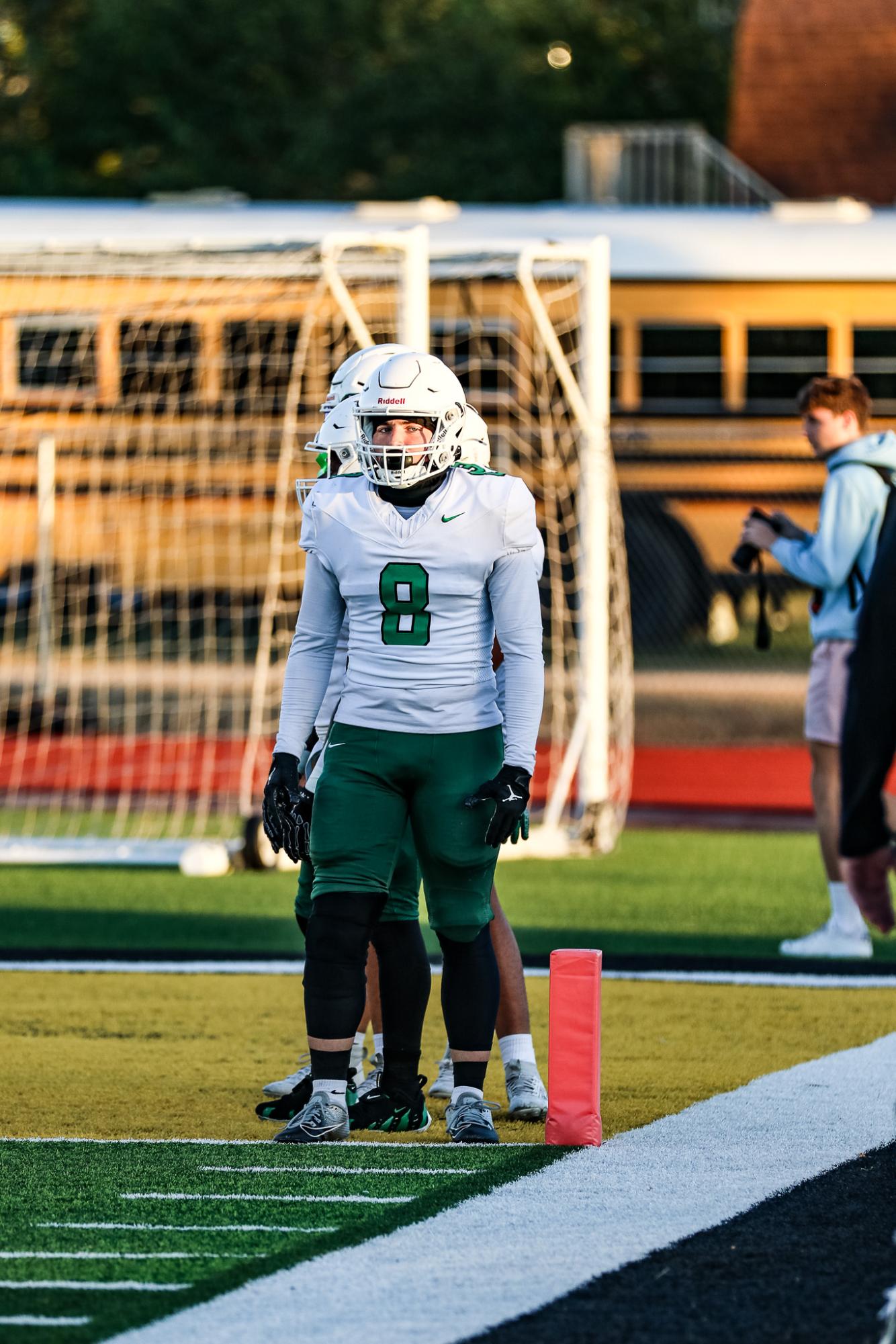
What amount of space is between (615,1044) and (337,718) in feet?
6.32

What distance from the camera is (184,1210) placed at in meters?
4.93

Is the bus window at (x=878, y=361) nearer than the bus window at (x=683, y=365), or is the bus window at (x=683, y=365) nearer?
the bus window at (x=878, y=361)

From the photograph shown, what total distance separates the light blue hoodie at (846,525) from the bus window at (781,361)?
1380 cm

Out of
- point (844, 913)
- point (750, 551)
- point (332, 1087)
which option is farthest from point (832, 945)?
point (332, 1087)

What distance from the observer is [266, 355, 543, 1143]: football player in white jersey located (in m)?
5.71

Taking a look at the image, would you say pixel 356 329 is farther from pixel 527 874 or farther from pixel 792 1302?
pixel 792 1302

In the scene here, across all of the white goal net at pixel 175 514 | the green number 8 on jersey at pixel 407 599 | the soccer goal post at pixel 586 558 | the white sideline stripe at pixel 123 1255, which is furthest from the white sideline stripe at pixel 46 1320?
the white goal net at pixel 175 514

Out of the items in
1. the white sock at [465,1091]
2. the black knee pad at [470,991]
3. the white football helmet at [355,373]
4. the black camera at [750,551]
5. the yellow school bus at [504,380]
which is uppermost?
the yellow school bus at [504,380]

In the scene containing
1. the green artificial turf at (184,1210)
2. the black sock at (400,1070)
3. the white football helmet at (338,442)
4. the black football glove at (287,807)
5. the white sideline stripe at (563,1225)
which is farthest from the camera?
the white football helmet at (338,442)

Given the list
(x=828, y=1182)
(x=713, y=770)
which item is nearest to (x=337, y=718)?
(x=828, y=1182)

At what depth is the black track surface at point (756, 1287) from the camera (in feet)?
13.2

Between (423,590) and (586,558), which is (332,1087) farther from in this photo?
(586,558)

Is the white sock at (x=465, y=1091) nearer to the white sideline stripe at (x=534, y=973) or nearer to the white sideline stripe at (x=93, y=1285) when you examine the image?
the white sideline stripe at (x=93, y=1285)

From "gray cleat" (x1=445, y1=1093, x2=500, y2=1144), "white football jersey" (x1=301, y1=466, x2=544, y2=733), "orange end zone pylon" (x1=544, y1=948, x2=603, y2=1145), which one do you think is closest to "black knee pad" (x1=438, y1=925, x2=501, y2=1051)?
"gray cleat" (x1=445, y1=1093, x2=500, y2=1144)
